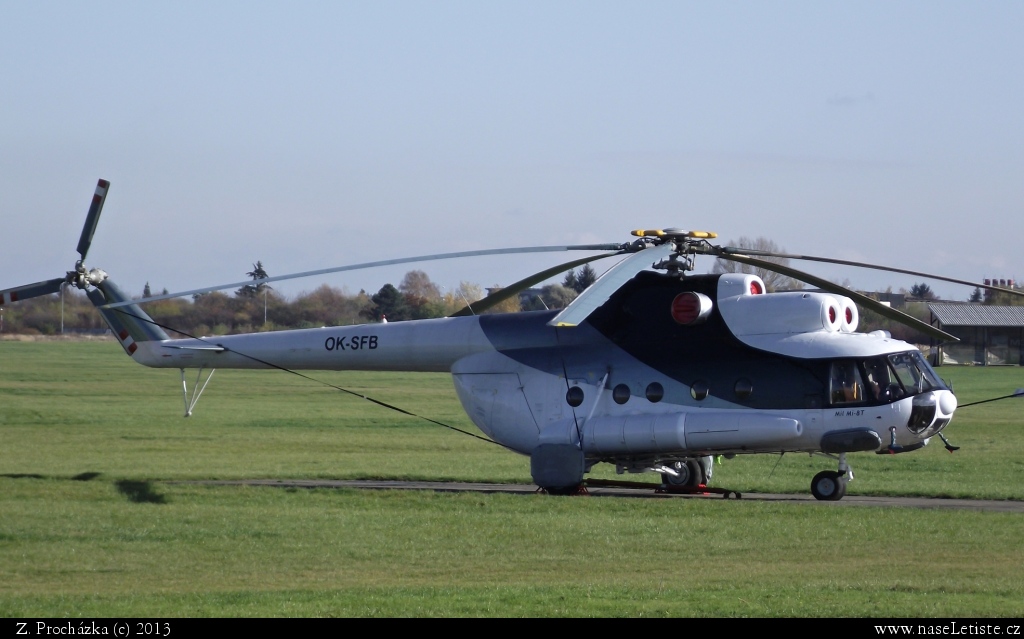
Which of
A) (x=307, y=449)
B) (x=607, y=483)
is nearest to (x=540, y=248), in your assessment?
(x=607, y=483)

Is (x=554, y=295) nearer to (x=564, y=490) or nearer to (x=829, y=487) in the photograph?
(x=564, y=490)

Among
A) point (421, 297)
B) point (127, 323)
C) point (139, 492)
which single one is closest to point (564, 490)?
point (139, 492)

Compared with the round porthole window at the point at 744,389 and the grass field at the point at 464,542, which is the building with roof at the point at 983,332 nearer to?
the grass field at the point at 464,542

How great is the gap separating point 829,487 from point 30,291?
44.1 feet

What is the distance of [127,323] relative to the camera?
72.8 ft

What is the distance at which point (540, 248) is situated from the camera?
1636 centimetres

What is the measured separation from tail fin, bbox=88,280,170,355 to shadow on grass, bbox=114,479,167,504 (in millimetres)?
3050

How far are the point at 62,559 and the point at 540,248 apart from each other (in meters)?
7.22

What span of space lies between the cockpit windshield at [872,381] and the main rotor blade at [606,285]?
119 inches

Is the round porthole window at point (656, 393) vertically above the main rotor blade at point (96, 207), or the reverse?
the main rotor blade at point (96, 207)

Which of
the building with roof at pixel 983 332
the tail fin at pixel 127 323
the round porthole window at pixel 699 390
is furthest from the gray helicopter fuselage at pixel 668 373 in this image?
the building with roof at pixel 983 332

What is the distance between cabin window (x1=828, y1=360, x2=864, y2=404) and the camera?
55.6ft

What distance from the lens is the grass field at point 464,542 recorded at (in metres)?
10.4

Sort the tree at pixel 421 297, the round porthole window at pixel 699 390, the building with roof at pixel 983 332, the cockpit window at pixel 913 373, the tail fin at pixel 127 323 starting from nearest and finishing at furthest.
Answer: the cockpit window at pixel 913 373
the round porthole window at pixel 699 390
the tail fin at pixel 127 323
the tree at pixel 421 297
the building with roof at pixel 983 332
